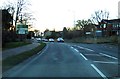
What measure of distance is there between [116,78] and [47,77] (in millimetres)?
2724

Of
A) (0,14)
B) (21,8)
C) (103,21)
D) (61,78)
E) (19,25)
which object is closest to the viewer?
(61,78)

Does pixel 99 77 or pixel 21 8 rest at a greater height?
pixel 21 8

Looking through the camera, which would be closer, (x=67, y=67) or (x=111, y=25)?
(x=67, y=67)

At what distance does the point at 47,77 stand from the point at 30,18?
6376 cm

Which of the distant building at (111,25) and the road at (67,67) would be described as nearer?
the road at (67,67)

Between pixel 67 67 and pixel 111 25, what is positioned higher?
pixel 111 25

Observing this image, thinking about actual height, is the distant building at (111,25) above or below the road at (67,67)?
above

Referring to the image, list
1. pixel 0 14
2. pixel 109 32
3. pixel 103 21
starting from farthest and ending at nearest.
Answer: pixel 103 21, pixel 109 32, pixel 0 14

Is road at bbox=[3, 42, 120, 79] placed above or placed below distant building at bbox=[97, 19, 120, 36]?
below

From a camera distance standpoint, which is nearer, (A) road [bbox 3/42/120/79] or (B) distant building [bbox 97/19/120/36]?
(A) road [bbox 3/42/120/79]

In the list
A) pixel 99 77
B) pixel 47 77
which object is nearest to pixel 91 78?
pixel 99 77

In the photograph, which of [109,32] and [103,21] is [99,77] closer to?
[109,32]

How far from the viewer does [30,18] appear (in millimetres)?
75812

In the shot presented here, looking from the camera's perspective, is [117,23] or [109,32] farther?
[117,23]
